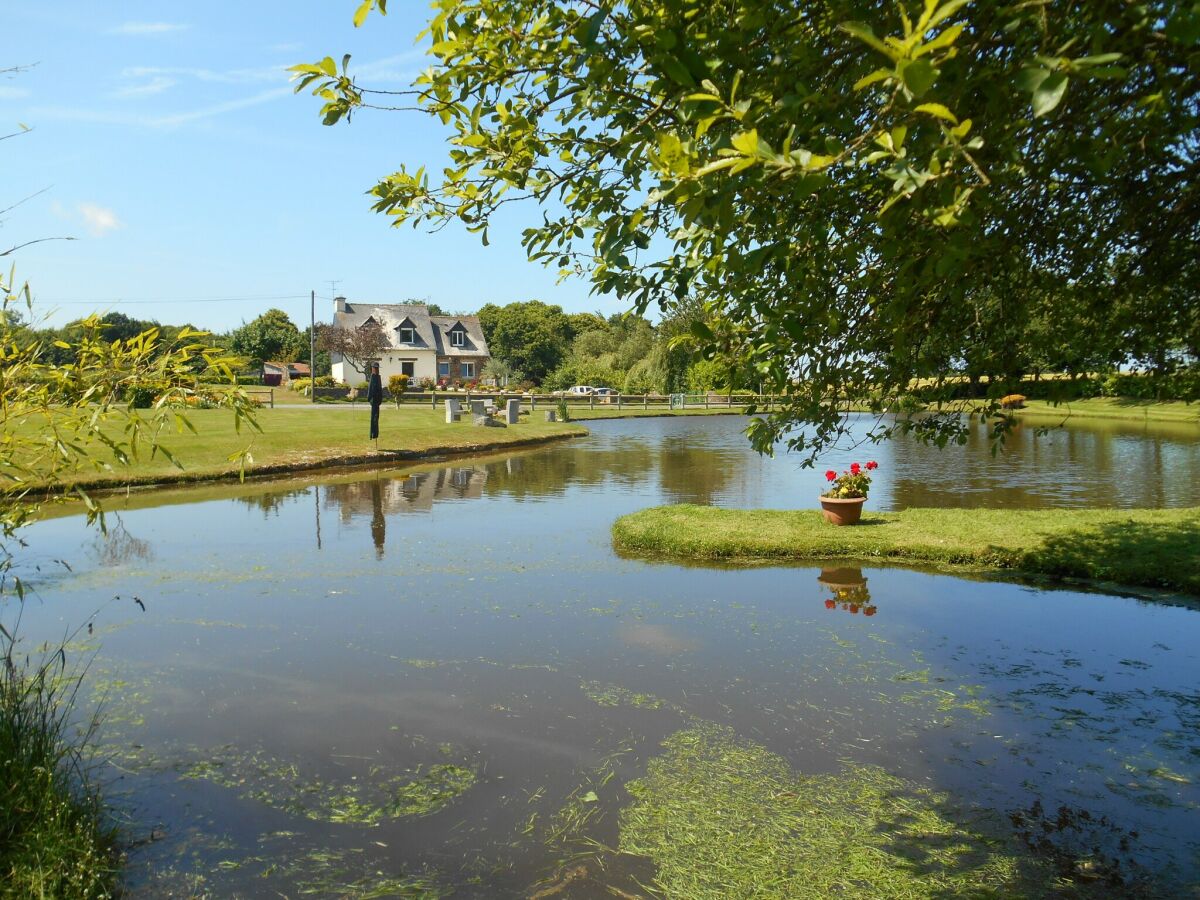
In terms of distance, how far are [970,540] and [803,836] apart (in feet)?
30.0

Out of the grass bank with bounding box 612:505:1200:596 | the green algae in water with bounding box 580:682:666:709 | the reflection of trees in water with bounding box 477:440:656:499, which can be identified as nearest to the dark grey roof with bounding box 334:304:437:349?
the reflection of trees in water with bounding box 477:440:656:499

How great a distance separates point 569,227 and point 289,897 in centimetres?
428

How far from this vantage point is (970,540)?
1315 centimetres

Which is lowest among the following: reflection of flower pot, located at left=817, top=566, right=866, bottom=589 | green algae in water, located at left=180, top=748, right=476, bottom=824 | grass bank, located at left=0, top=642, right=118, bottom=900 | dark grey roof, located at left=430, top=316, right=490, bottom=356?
green algae in water, located at left=180, top=748, right=476, bottom=824

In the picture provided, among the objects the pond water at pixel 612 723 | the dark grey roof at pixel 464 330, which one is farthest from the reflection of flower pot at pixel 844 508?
the dark grey roof at pixel 464 330

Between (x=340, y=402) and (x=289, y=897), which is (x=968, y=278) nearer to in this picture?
(x=289, y=897)

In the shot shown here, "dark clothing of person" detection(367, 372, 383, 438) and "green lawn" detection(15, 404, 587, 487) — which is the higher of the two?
"dark clothing of person" detection(367, 372, 383, 438)

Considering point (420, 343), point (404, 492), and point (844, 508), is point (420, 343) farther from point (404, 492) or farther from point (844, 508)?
point (844, 508)

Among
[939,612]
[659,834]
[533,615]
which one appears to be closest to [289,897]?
[659,834]

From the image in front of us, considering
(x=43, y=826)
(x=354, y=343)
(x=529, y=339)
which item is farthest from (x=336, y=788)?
(x=529, y=339)

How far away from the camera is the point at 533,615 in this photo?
10125 millimetres

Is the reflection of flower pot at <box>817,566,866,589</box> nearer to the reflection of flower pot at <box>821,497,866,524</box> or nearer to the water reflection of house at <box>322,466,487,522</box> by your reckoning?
the reflection of flower pot at <box>821,497,866,524</box>

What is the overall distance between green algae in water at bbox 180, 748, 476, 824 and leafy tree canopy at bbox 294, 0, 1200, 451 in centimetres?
333

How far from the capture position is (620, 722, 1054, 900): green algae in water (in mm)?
4754
